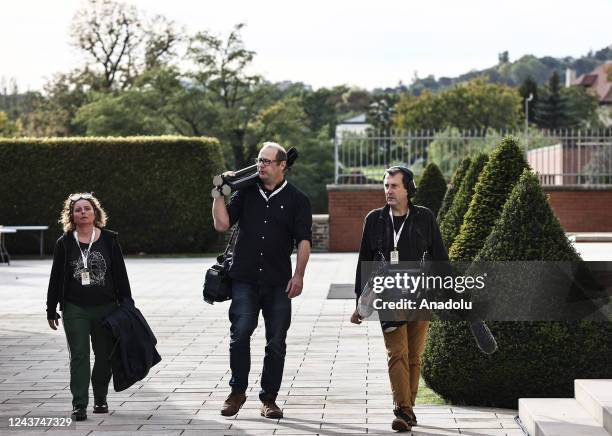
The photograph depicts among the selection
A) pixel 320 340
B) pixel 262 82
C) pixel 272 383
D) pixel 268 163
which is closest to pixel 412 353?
pixel 272 383

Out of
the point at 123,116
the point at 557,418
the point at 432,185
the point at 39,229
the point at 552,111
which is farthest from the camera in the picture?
the point at 552,111

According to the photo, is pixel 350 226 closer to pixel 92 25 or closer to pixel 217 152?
pixel 217 152

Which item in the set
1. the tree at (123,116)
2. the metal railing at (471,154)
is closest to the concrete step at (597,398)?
the metal railing at (471,154)

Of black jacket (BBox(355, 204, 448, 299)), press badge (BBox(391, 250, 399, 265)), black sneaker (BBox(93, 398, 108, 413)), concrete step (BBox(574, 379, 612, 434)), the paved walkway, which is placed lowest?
the paved walkway

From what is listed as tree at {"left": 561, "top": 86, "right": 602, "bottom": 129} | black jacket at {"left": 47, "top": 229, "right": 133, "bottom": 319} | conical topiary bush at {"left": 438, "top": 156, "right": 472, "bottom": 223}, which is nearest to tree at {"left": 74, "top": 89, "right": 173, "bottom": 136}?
conical topiary bush at {"left": 438, "top": 156, "right": 472, "bottom": 223}

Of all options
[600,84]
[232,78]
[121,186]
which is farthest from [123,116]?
[600,84]

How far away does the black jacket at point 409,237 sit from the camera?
7652 millimetres

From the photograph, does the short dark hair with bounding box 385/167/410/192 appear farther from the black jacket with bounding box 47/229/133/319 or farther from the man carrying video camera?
the black jacket with bounding box 47/229/133/319

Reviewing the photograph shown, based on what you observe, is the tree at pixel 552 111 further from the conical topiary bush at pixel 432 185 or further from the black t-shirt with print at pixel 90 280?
the black t-shirt with print at pixel 90 280

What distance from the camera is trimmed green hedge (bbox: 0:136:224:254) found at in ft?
96.6

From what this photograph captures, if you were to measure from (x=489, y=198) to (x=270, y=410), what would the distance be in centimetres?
255

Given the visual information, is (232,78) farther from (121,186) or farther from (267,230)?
(267,230)

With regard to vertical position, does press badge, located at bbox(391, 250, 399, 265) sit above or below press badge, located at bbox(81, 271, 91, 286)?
above

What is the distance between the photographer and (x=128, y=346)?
8.25 m
